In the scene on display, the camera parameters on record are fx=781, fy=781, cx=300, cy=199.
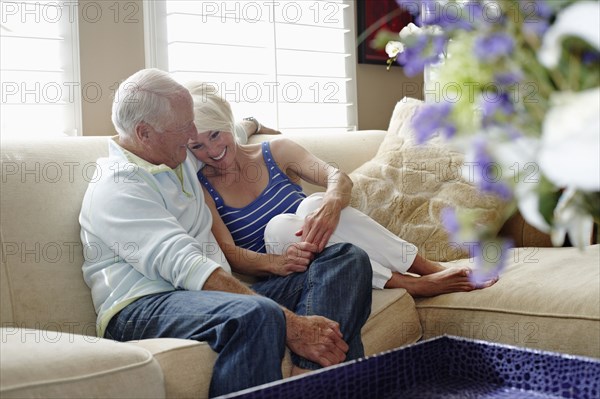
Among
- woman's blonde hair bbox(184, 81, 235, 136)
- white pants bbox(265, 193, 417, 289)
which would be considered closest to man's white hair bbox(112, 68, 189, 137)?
woman's blonde hair bbox(184, 81, 235, 136)

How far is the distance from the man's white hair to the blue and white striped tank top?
34cm

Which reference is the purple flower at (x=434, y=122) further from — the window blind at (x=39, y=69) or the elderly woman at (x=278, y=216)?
the window blind at (x=39, y=69)

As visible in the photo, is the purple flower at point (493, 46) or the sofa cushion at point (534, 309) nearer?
the purple flower at point (493, 46)

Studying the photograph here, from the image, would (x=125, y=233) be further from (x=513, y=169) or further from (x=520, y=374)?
(x=513, y=169)

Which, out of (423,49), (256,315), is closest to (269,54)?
(256,315)

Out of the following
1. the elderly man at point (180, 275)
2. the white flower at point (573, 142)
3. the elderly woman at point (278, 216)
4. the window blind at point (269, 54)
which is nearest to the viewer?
the white flower at point (573, 142)

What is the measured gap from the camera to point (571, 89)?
71 centimetres

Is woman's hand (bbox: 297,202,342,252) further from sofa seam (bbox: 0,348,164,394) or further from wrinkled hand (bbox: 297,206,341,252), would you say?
sofa seam (bbox: 0,348,164,394)

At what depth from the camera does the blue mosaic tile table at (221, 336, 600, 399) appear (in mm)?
1261

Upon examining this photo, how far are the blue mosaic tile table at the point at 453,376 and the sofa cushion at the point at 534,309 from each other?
27.0 inches

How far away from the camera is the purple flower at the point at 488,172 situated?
2.31ft

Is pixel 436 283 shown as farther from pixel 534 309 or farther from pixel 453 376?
pixel 453 376

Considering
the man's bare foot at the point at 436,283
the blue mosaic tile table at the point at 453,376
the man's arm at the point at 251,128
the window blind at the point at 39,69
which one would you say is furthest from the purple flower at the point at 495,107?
the window blind at the point at 39,69

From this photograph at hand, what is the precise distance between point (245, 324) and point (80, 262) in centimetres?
60
